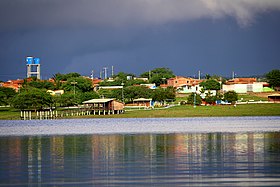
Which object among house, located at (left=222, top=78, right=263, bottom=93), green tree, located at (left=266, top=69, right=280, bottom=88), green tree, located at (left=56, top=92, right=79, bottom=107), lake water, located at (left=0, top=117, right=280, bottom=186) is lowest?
lake water, located at (left=0, top=117, right=280, bottom=186)

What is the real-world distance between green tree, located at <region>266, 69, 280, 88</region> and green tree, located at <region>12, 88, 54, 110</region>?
64.1 m

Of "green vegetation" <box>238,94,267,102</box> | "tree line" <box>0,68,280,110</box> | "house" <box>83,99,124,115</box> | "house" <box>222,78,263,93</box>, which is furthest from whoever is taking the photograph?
"house" <box>222,78,263,93</box>

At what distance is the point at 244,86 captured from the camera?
174 meters

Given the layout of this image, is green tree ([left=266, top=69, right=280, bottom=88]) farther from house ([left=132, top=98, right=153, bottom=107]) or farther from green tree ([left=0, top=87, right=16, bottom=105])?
green tree ([left=0, top=87, right=16, bottom=105])

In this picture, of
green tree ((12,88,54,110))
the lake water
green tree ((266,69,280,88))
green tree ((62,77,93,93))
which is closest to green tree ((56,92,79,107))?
green tree ((12,88,54,110))

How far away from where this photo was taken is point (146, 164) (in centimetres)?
3341

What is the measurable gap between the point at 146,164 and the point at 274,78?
144 m

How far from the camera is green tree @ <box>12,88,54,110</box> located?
132375 mm

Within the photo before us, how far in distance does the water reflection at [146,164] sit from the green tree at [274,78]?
12857 cm

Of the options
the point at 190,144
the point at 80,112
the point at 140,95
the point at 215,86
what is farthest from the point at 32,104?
the point at 190,144

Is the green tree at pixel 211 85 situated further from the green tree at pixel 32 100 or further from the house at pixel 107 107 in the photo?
the green tree at pixel 32 100

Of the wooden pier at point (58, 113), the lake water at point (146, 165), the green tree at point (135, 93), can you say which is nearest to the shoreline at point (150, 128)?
the lake water at point (146, 165)

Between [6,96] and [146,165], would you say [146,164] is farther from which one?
[6,96]

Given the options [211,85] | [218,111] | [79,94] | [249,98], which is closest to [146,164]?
[218,111]
